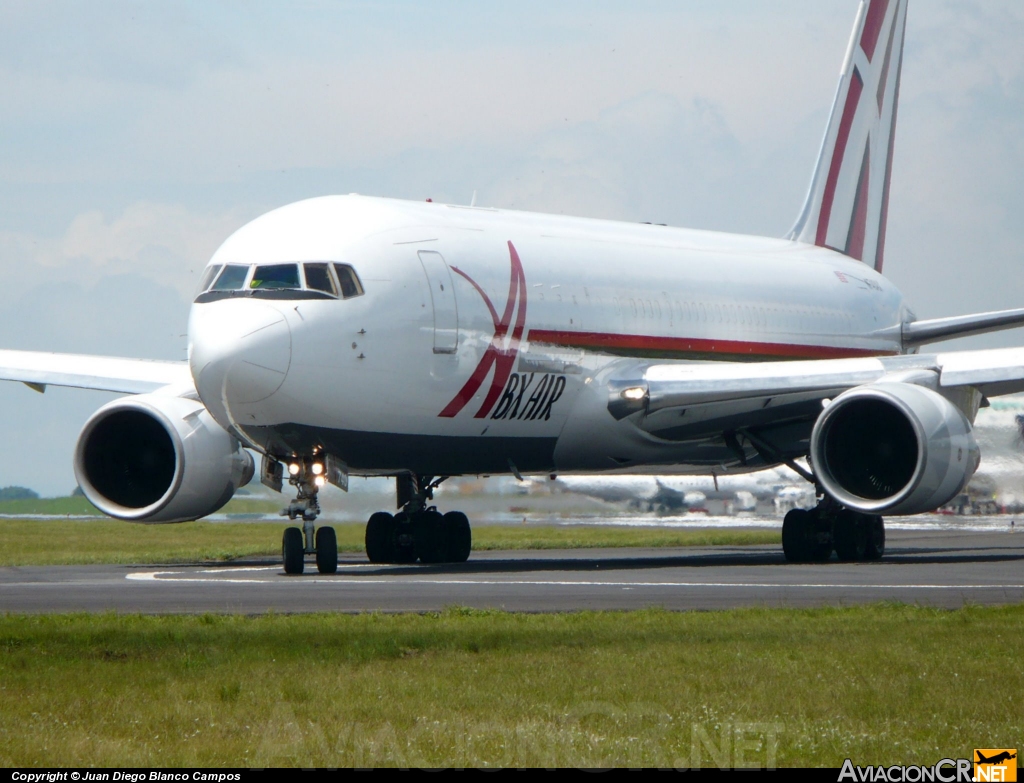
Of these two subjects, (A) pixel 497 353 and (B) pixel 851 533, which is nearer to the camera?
(A) pixel 497 353

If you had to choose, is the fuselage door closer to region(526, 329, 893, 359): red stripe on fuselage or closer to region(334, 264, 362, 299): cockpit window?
region(334, 264, 362, 299): cockpit window

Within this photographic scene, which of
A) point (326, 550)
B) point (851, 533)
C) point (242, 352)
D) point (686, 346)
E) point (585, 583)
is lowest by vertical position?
point (585, 583)

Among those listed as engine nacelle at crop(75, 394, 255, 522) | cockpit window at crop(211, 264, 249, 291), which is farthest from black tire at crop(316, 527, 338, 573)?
cockpit window at crop(211, 264, 249, 291)

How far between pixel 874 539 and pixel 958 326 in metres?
5.66

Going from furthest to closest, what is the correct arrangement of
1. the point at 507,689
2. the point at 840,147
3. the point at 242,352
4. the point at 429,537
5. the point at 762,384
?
the point at 840,147 < the point at 429,537 < the point at 762,384 < the point at 242,352 < the point at 507,689

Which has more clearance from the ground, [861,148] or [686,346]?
[861,148]

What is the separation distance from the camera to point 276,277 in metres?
16.9

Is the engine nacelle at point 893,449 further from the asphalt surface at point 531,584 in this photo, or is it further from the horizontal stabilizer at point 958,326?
the horizontal stabilizer at point 958,326

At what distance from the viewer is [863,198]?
29.0m

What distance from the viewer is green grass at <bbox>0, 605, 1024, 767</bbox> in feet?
20.4

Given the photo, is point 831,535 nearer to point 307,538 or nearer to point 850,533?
point 850,533

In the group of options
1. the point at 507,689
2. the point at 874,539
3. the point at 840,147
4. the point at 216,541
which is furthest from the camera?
the point at 216,541

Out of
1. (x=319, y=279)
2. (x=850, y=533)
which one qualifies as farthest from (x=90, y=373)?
(x=850, y=533)

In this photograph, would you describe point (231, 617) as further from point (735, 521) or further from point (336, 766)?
point (735, 521)
